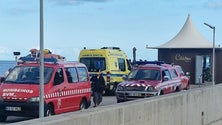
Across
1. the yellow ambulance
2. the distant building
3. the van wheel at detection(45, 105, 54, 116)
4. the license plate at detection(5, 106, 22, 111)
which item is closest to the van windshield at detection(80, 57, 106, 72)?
the yellow ambulance

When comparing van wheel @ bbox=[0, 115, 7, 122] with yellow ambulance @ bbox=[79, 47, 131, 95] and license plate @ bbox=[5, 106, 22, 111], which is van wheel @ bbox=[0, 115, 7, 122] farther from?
yellow ambulance @ bbox=[79, 47, 131, 95]

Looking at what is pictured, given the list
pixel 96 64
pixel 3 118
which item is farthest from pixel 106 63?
pixel 3 118

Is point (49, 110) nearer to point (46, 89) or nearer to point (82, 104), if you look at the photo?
point (46, 89)

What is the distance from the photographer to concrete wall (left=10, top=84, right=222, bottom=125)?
7.36m

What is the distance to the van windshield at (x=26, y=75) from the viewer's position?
54.1 ft

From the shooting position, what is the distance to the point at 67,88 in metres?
17.0

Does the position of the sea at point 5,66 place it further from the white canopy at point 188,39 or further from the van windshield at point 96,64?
the white canopy at point 188,39

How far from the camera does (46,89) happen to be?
16047 millimetres

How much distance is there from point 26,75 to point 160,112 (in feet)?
22.5

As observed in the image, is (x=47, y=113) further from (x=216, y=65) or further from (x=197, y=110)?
(x=216, y=65)

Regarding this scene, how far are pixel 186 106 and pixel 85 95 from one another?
6293mm

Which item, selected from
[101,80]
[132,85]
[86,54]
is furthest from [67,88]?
[86,54]

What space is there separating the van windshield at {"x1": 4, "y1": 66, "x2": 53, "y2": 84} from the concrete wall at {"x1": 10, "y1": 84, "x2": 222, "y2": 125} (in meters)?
4.68

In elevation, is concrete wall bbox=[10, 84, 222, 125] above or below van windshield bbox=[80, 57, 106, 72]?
below
